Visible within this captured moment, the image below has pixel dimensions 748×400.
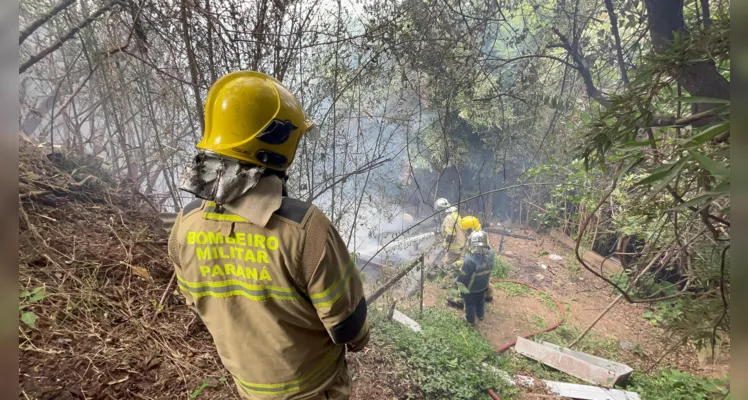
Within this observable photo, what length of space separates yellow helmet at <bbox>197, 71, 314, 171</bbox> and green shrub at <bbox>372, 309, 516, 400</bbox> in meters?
2.48

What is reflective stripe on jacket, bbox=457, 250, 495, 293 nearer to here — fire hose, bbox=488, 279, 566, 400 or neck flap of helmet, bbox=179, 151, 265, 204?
fire hose, bbox=488, 279, 566, 400

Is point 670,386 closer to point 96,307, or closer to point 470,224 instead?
point 470,224

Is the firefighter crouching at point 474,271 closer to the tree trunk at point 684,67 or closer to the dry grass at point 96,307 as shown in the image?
the tree trunk at point 684,67

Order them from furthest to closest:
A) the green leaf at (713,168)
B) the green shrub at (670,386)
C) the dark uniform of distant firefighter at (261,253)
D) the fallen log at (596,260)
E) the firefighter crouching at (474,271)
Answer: the fallen log at (596,260) < the firefighter crouching at (474,271) < the green shrub at (670,386) < the dark uniform of distant firefighter at (261,253) < the green leaf at (713,168)

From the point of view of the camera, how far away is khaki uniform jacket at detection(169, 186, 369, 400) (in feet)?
3.40

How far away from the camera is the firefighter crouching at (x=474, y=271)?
4.77 metres

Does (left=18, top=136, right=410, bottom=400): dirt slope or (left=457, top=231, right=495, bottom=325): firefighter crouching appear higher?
(left=18, top=136, right=410, bottom=400): dirt slope

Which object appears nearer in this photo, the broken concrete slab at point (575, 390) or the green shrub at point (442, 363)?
the green shrub at point (442, 363)

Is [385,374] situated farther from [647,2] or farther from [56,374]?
[647,2]

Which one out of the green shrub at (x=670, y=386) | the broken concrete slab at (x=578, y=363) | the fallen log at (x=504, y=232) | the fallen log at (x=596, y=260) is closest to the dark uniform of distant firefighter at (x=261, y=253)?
the green shrub at (x=670, y=386)

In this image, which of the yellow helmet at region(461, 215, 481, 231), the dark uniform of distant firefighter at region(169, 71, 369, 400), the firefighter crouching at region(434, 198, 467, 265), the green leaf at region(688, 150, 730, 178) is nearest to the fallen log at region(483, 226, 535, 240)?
the firefighter crouching at region(434, 198, 467, 265)

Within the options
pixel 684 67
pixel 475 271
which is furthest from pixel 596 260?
pixel 684 67

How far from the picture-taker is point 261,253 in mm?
Answer: 1041

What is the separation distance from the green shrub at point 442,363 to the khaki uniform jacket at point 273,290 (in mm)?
1885
